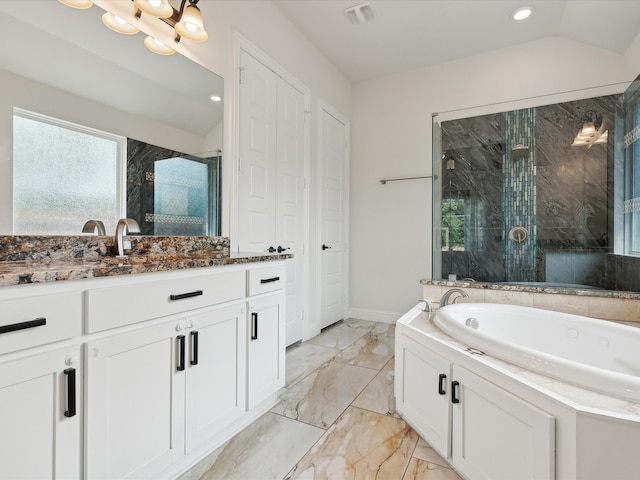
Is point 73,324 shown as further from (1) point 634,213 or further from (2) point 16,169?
(1) point 634,213

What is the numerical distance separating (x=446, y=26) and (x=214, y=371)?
334 centimetres

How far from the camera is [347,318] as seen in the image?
390cm

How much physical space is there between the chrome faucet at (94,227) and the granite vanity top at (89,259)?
3 centimetres

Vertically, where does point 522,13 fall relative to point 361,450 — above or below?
above

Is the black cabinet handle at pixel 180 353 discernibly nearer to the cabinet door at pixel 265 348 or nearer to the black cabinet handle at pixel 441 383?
the cabinet door at pixel 265 348

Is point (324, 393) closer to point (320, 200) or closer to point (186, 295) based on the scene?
point (186, 295)

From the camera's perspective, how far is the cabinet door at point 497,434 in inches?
38.5

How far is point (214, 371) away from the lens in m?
1.40

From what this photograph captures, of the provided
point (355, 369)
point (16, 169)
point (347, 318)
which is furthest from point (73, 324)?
point (347, 318)

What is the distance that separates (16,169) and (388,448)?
1.96m

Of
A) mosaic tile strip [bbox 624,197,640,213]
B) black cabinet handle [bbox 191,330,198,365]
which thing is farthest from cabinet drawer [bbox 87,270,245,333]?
mosaic tile strip [bbox 624,197,640,213]

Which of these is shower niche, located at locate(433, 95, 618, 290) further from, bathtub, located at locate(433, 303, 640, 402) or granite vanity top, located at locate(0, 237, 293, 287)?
granite vanity top, located at locate(0, 237, 293, 287)

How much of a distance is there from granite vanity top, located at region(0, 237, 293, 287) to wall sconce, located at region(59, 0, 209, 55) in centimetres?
103

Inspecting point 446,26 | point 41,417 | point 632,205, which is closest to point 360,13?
point 446,26
